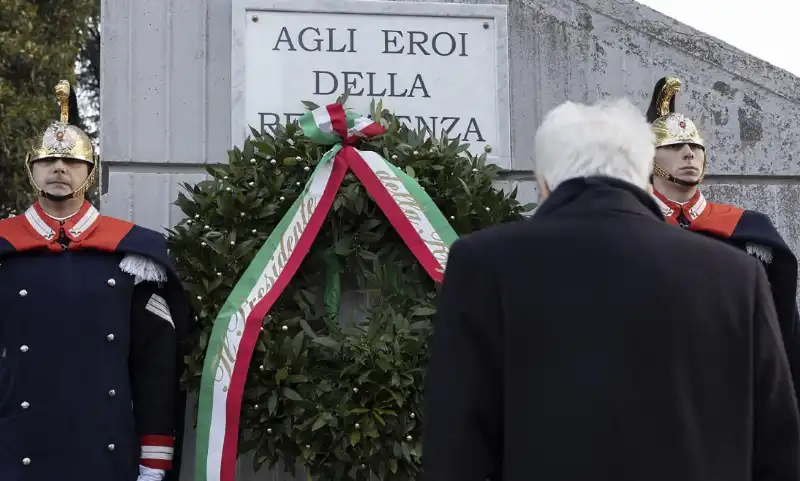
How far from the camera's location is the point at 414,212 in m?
3.83

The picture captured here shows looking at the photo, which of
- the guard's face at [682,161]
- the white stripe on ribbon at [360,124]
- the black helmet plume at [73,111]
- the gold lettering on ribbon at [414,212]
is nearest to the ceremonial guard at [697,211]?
the guard's face at [682,161]

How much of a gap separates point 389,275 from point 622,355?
6.75 ft

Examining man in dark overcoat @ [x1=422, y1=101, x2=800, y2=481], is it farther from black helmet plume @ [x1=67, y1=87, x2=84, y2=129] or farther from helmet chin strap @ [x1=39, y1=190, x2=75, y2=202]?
black helmet plume @ [x1=67, y1=87, x2=84, y2=129]

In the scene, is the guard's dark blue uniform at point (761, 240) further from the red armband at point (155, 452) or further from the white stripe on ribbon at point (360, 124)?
the red armband at point (155, 452)

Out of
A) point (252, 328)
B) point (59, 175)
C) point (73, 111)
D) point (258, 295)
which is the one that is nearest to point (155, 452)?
Result: point (252, 328)

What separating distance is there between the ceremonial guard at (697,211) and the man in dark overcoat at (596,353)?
1829 mm

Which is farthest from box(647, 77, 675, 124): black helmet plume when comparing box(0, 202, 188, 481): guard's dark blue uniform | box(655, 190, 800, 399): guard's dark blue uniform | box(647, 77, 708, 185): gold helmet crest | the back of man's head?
the back of man's head

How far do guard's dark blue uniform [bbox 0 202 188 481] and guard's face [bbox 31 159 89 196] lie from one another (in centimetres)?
9

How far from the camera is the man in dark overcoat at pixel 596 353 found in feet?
6.04

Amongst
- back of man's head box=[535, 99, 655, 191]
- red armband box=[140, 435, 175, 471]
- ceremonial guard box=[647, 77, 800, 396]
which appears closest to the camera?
back of man's head box=[535, 99, 655, 191]

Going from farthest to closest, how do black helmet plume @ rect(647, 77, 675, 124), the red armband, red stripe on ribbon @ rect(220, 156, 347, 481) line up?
black helmet plume @ rect(647, 77, 675, 124) → red stripe on ribbon @ rect(220, 156, 347, 481) → the red armband

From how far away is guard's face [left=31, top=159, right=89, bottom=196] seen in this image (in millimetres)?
3586

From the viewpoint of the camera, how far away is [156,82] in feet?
14.7

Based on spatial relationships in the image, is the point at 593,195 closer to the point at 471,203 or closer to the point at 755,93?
the point at 471,203
